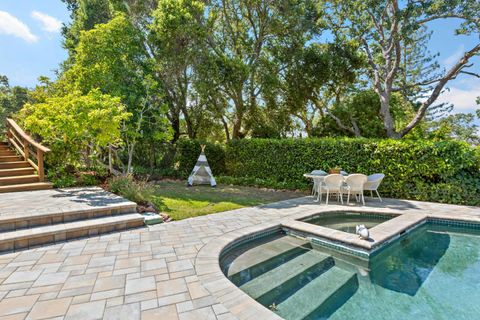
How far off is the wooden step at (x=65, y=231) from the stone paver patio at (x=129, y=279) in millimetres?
220

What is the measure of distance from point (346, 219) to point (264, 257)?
324 centimetres

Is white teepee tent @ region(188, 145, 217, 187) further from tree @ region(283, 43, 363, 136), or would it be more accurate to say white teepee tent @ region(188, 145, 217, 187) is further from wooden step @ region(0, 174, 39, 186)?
tree @ region(283, 43, 363, 136)

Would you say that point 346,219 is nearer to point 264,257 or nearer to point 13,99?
point 264,257

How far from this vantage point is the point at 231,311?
8.65 ft

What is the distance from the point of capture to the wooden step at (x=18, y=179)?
738cm

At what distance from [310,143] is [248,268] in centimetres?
695

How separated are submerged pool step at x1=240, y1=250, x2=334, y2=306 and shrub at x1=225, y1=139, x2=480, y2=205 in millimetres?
5427

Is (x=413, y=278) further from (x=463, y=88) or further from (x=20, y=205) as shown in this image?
(x=463, y=88)

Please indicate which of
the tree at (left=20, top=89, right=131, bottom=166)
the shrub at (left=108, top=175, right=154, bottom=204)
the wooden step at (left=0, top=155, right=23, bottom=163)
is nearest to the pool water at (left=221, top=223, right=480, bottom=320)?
the shrub at (left=108, top=175, right=154, bottom=204)

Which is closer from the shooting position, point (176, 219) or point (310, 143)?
point (176, 219)

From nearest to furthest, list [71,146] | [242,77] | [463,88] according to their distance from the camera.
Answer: [71,146], [242,77], [463,88]

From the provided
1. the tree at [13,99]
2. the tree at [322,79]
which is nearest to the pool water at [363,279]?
the tree at [322,79]

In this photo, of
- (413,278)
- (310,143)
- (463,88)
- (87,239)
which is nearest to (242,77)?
(310,143)

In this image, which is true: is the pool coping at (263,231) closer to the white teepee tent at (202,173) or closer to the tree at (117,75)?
the white teepee tent at (202,173)
